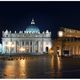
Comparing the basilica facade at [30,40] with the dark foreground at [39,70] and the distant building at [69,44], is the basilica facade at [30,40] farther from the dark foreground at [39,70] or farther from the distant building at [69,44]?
the dark foreground at [39,70]

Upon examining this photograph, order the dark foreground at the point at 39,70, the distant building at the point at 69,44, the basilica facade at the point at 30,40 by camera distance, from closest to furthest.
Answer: the dark foreground at the point at 39,70 < the distant building at the point at 69,44 < the basilica facade at the point at 30,40

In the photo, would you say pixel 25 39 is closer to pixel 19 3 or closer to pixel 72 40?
pixel 72 40

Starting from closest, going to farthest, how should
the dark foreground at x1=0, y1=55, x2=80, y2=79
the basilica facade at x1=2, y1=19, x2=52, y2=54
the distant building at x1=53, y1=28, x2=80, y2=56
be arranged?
the dark foreground at x1=0, y1=55, x2=80, y2=79 → the distant building at x1=53, y1=28, x2=80, y2=56 → the basilica facade at x1=2, y1=19, x2=52, y2=54

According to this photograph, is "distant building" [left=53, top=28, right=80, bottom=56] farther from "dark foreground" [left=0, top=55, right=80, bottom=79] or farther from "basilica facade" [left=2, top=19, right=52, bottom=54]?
"basilica facade" [left=2, top=19, right=52, bottom=54]

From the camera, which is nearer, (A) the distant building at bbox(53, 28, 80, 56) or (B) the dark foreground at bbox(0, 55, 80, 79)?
(B) the dark foreground at bbox(0, 55, 80, 79)

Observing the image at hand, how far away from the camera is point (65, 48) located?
37531mm

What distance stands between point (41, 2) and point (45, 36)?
5088 centimetres

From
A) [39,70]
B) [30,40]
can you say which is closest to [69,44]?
[39,70]

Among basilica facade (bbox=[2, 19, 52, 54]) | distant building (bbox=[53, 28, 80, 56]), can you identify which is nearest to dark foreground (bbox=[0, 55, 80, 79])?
distant building (bbox=[53, 28, 80, 56])

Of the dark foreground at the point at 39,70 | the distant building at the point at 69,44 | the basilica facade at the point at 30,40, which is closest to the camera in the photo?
the dark foreground at the point at 39,70

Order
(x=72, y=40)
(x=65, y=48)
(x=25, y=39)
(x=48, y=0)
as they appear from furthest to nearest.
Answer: (x=25, y=39), (x=65, y=48), (x=72, y=40), (x=48, y=0)

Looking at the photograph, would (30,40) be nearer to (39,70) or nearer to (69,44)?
(69,44)

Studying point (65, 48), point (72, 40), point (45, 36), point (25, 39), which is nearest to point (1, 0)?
point (72, 40)

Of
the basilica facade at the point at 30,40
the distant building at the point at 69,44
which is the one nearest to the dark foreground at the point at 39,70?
the distant building at the point at 69,44
